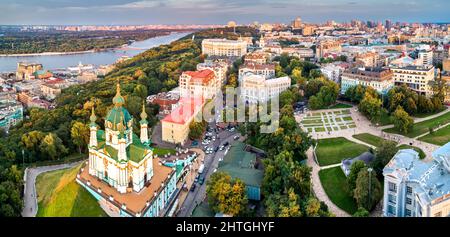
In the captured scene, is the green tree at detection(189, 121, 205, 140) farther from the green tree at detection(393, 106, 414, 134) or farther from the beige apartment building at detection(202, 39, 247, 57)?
the beige apartment building at detection(202, 39, 247, 57)

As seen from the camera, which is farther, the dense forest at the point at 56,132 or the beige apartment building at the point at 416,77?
the beige apartment building at the point at 416,77

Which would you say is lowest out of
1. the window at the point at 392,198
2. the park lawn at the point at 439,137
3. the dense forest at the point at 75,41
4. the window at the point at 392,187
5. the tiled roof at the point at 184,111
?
the window at the point at 392,198

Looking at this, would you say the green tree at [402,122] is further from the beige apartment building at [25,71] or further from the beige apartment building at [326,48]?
the beige apartment building at [25,71]

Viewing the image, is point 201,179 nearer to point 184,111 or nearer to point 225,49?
point 184,111

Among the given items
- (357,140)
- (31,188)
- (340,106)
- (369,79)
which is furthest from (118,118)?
(369,79)

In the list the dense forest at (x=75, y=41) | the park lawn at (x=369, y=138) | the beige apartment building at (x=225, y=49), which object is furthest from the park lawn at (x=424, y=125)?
the dense forest at (x=75, y=41)
